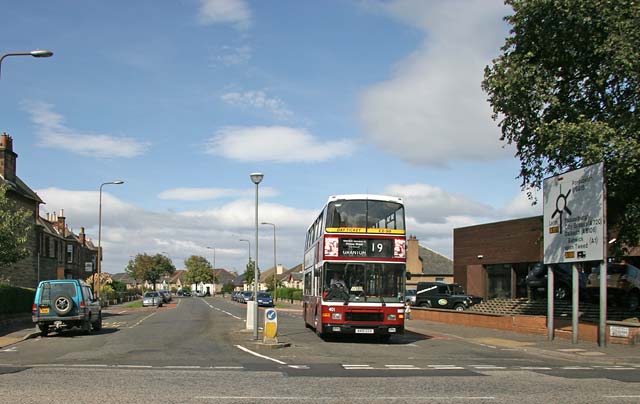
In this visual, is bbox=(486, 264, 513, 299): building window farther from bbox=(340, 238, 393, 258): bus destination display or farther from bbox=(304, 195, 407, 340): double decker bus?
bbox=(340, 238, 393, 258): bus destination display

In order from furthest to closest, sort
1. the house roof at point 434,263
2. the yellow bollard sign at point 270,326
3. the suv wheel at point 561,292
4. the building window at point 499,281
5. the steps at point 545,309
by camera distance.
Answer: the house roof at point 434,263 → the building window at point 499,281 → the suv wheel at point 561,292 → the steps at point 545,309 → the yellow bollard sign at point 270,326

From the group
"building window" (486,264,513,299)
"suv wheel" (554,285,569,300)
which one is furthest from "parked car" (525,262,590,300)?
"building window" (486,264,513,299)

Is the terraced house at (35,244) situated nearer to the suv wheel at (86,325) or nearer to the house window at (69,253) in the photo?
the house window at (69,253)

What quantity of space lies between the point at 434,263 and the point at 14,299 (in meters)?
55.1

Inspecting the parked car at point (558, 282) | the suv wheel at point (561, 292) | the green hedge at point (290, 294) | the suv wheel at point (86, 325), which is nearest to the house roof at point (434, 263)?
the green hedge at point (290, 294)

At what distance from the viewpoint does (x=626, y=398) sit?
10094 millimetres

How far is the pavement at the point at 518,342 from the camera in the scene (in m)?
17.5

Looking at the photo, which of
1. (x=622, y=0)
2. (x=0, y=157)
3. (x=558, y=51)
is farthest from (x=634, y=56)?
(x=0, y=157)

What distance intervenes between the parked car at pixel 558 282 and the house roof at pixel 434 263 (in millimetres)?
42062

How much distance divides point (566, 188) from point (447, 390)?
40.8 ft

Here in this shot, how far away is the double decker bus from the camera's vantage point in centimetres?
2009

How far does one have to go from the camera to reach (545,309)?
1243 inches

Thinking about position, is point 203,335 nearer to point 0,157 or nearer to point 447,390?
point 447,390

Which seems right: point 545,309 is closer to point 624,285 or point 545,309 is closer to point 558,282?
point 558,282
